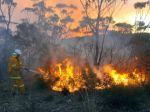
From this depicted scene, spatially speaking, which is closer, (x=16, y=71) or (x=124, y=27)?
(x=16, y=71)

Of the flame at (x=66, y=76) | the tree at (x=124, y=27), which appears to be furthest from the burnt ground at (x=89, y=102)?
the tree at (x=124, y=27)

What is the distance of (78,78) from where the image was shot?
53.0 ft

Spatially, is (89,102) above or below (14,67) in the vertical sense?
below

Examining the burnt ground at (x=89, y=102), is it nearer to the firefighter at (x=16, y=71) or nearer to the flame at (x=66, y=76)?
the flame at (x=66, y=76)

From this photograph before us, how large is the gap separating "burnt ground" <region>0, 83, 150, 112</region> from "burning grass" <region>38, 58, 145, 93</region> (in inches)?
17.4

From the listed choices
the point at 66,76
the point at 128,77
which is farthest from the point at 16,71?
the point at 128,77

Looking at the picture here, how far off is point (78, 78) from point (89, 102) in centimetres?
387

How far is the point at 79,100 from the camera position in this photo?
47.4 ft

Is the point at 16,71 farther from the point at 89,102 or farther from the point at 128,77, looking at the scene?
the point at 89,102

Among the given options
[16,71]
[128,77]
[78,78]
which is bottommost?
[128,77]

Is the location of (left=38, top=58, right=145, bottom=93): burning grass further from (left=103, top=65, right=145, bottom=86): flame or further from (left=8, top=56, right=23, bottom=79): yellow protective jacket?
(left=8, top=56, right=23, bottom=79): yellow protective jacket

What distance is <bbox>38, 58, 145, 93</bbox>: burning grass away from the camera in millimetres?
15461

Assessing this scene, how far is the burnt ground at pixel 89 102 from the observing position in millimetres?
13008

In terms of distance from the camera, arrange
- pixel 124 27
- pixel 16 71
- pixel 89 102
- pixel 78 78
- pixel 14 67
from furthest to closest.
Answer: pixel 124 27
pixel 16 71
pixel 14 67
pixel 78 78
pixel 89 102
